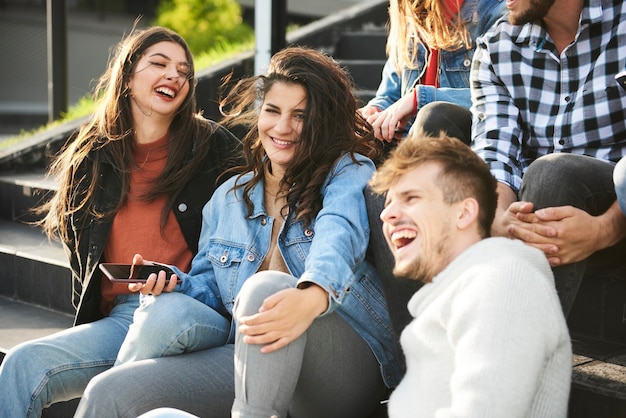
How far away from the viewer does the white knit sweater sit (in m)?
1.67

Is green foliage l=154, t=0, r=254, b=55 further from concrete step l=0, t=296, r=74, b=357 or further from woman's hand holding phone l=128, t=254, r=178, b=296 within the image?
woman's hand holding phone l=128, t=254, r=178, b=296

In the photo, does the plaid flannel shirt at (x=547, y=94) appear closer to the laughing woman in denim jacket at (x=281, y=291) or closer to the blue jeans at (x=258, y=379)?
the laughing woman in denim jacket at (x=281, y=291)

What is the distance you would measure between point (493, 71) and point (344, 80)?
46 centimetres

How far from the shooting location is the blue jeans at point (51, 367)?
2.70m

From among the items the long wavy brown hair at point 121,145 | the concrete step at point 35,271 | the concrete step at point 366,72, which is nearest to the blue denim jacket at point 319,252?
the long wavy brown hair at point 121,145

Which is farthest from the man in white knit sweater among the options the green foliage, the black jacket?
the green foliage

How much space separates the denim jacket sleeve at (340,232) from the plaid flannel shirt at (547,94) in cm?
38

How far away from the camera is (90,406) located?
233 centimetres

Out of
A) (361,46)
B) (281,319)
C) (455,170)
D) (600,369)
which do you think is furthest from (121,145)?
(361,46)

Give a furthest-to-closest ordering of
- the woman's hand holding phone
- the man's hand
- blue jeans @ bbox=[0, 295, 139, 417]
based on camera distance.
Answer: blue jeans @ bbox=[0, 295, 139, 417], the woman's hand holding phone, the man's hand

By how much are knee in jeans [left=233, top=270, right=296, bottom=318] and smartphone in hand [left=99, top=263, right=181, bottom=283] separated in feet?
1.60

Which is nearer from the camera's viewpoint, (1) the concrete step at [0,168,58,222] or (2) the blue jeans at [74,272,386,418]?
(2) the blue jeans at [74,272,386,418]

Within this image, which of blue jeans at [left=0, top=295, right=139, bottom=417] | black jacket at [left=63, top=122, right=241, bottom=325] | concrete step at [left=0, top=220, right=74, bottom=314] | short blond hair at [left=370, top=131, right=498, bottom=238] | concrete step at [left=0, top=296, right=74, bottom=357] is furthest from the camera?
concrete step at [left=0, top=220, right=74, bottom=314]

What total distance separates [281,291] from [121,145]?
1.17 metres
